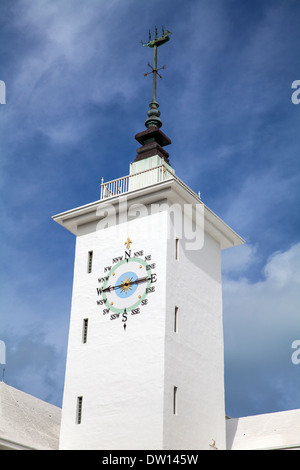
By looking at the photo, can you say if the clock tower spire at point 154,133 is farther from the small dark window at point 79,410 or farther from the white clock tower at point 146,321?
the small dark window at point 79,410

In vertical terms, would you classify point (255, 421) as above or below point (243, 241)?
below

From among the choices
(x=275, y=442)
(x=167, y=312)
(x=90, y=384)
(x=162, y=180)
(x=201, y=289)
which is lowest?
(x=275, y=442)

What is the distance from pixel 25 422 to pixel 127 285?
7107 mm

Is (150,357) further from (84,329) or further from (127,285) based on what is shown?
(84,329)

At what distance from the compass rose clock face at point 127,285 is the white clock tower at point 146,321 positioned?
5 centimetres

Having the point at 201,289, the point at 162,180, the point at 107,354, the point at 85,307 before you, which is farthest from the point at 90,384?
the point at 162,180

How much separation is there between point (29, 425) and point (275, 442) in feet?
33.6

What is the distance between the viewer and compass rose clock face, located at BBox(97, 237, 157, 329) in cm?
3033

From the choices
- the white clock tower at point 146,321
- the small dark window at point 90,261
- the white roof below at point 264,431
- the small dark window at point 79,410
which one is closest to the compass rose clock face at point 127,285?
the white clock tower at point 146,321

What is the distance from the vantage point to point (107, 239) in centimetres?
3294

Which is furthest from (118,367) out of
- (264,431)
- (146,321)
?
(264,431)

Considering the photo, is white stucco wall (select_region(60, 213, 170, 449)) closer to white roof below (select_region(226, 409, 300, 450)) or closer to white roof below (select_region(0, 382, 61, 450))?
white roof below (select_region(0, 382, 61, 450))
